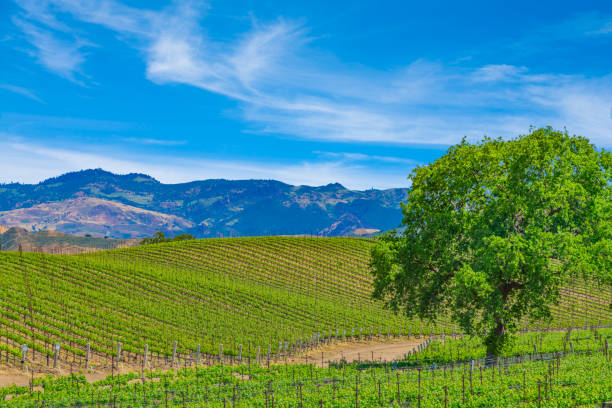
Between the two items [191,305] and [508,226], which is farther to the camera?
[191,305]

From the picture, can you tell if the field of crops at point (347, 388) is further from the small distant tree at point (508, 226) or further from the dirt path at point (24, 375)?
the small distant tree at point (508, 226)

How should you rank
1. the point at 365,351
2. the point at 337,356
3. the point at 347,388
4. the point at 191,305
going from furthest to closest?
1. the point at 191,305
2. the point at 365,351
3. the point at 337,356
4. the point at 347,388

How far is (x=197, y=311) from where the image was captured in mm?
62844

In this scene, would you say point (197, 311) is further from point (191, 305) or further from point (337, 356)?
point (337, 356)

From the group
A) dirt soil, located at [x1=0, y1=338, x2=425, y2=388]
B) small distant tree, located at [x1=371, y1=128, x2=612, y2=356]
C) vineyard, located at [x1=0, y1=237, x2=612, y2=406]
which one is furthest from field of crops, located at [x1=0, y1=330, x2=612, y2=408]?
small distant tree, located at [x1=371, y1=128, x2=612, y2=356]

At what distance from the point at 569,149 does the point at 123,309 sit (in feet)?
160

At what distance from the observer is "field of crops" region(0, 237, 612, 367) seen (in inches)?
1752

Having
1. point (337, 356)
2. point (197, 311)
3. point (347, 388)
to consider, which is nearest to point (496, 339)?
point (347, 388)

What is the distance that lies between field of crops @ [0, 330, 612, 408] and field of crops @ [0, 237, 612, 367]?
7.85 m

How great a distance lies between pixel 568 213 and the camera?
32750 millimetres

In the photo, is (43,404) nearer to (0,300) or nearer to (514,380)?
(514,380)

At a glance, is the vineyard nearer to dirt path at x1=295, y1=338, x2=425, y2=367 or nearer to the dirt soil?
the dirt soil

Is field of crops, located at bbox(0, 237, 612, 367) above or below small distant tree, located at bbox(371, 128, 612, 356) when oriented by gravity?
below

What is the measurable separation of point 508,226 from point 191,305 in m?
45.3
